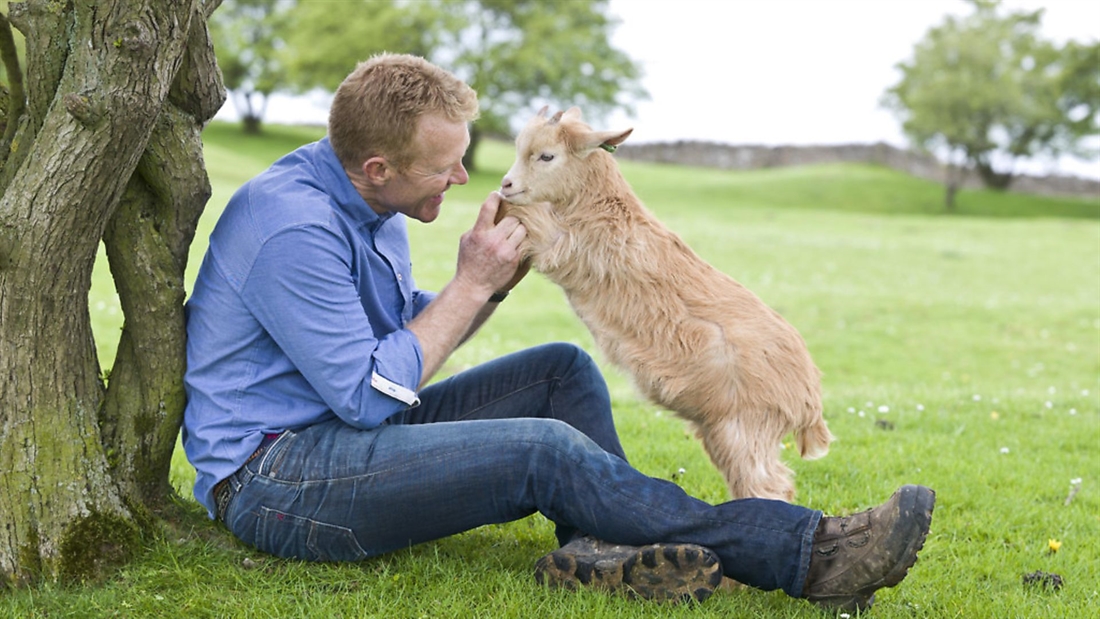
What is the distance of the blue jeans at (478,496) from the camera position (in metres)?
3.56

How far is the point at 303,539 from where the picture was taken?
12.2 feet

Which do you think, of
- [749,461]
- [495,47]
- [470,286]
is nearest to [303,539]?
[470,286]

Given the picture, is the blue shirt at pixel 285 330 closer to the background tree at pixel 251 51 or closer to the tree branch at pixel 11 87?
the tree branch at pixel 11 87

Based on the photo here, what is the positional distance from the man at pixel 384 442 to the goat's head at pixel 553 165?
2.05ft

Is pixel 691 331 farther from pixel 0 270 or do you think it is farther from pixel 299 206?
pixel 0 270

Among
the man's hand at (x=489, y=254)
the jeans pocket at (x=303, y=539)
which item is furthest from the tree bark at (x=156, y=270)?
the man's hand at (x=489, y=254)

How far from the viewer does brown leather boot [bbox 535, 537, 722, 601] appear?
3.55 meters

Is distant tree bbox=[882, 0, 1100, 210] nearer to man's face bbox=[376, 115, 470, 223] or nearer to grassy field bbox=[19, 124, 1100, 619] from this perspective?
grassy field bbox=[19, 124, 1100, 619]

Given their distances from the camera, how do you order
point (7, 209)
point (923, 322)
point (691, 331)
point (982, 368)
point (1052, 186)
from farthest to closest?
point (1052, 186)
point (923, 322)
point (982, 368)
point (691, 331)
point (7, 209)

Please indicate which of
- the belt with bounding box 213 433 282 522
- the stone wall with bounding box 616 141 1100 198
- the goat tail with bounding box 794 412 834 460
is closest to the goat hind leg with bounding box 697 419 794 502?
the goat tail with bounding box 794 412 834 460

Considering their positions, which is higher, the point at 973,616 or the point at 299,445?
the point at 299,445

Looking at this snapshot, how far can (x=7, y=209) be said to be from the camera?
3.52 m

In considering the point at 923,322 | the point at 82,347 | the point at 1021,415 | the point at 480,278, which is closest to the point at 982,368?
the point at 923,322

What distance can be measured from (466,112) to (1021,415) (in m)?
5.74
